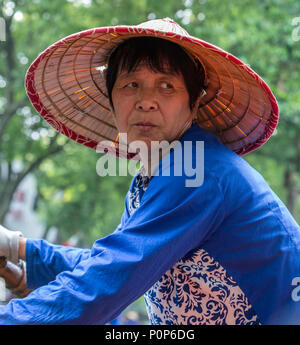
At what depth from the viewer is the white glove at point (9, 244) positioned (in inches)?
79.0

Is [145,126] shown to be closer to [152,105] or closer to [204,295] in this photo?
[152,105]

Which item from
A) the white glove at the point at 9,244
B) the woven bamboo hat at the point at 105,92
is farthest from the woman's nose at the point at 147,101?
the white glove at the point at 9,244

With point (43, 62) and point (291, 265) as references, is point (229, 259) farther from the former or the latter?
point (43, 62)

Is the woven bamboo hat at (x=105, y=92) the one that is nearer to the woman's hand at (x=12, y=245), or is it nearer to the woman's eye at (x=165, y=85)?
the woman's eye at (x=165, y=85)

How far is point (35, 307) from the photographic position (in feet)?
4.53

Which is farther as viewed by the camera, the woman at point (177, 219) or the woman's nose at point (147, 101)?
the woman's nose at point (147, 101)

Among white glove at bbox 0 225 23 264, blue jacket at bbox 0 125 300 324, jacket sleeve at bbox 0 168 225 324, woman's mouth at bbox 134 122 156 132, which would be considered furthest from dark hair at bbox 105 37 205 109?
white glove at bbox 0 225 23 264

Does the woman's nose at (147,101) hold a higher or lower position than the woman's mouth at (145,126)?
higher

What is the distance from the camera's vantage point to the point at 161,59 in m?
1.81

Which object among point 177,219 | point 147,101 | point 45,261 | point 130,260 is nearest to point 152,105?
point 147,101
